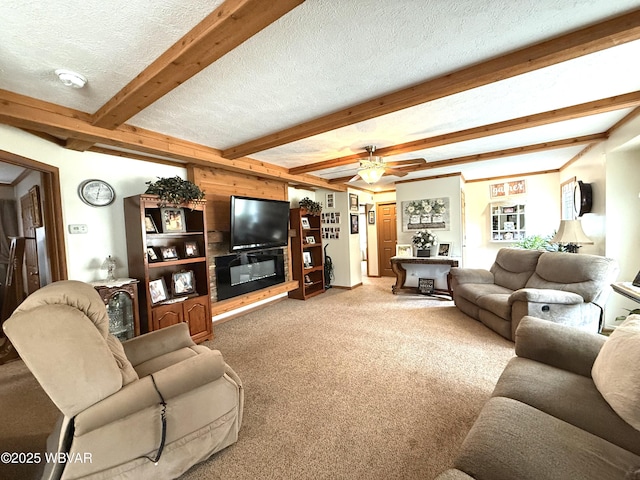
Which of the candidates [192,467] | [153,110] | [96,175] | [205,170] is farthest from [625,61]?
[96,175]

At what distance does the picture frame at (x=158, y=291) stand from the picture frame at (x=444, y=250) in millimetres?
4636

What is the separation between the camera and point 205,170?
3.69 m

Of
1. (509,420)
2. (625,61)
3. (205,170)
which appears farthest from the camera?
(205,170)

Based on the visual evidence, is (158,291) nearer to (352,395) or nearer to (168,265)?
(168,265)

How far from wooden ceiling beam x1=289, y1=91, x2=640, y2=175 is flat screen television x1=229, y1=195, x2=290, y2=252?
1238mm

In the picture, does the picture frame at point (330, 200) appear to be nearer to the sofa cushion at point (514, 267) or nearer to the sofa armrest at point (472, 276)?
the sofa armrest at point (472, 276)

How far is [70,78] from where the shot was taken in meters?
1.69

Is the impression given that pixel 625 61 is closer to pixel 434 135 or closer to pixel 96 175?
pixel 434 135

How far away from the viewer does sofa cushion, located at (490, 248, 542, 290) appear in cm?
365

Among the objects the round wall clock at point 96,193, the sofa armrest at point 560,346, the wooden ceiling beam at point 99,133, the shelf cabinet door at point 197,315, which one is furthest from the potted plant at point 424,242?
the round wall clock at point 96,193

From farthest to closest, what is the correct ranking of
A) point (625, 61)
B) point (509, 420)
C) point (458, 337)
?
point (458, 337) < point (625, 61) < point (509, 420)

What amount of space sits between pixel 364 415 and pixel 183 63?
2.50 meters

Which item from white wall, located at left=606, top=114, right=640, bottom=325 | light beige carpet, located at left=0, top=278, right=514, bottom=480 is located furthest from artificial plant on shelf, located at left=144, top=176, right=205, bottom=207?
white wall, located at left=606, top=114, right=640, bottom=325

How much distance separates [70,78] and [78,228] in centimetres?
167
